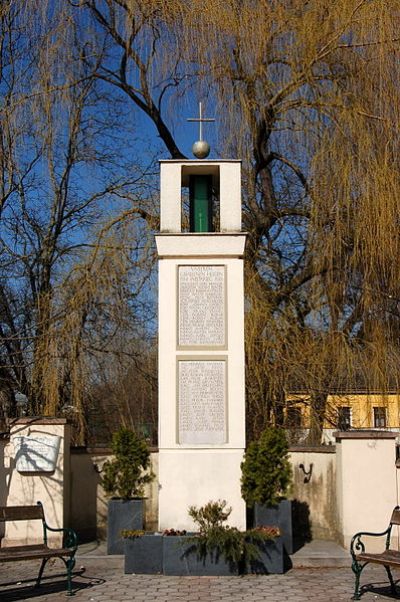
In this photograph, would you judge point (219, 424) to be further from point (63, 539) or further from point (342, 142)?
point (342, 142)

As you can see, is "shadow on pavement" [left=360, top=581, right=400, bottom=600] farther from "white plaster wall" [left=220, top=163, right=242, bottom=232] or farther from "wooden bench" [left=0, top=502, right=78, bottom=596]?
"white plaster wall" [left=220, top=163, right=242, bottom=232]

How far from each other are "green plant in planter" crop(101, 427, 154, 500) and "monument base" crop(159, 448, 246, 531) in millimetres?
473

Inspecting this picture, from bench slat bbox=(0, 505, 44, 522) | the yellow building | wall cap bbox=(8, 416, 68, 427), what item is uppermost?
the yellow building

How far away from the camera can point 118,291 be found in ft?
43.0

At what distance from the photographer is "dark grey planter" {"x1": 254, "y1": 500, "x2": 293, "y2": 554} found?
32.7 ft

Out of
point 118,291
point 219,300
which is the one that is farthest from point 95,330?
point 219,300

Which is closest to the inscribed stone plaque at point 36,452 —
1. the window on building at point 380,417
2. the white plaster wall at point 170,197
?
the white plaster wall at point 170,197

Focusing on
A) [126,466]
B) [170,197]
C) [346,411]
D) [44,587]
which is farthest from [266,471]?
[170,197]

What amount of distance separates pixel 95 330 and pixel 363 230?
4.53 m

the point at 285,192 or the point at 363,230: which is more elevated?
the point at 285,192

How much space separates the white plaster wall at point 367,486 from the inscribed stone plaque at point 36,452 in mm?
3885

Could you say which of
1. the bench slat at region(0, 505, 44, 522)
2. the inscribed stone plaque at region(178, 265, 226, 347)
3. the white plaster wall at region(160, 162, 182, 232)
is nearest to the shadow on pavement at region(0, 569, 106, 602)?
the bench slat at region(0, 505, 44, 522)

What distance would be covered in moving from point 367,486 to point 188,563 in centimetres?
278

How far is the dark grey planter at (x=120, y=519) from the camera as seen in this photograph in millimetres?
10125
